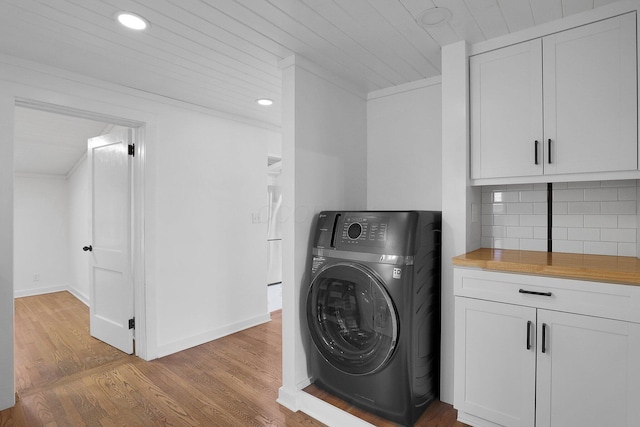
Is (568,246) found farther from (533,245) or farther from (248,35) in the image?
(248,35)

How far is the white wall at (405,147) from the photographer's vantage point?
2.53 meters

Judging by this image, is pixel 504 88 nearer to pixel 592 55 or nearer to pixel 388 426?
pixel 592 55

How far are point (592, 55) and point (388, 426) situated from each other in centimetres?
220

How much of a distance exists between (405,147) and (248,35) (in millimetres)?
1398

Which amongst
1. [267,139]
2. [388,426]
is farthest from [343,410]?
[267,139]

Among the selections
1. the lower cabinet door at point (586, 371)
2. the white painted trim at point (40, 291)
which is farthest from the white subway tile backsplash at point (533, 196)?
the white painted trim at point (40, 291)

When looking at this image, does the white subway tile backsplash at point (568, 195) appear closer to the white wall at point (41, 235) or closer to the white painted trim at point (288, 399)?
the white painted trim at point (288, 399)

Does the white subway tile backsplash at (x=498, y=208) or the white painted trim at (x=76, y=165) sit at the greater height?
the white painted trim at (x=76, y=165)

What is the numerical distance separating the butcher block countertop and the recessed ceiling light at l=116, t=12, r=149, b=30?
206 centimetres

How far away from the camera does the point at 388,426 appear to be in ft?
6.12

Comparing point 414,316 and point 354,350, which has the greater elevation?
point 414,316

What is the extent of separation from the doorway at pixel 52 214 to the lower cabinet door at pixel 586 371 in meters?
4.65

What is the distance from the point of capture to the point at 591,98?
1716 millimetres

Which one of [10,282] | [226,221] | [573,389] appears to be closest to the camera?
[573,389]
